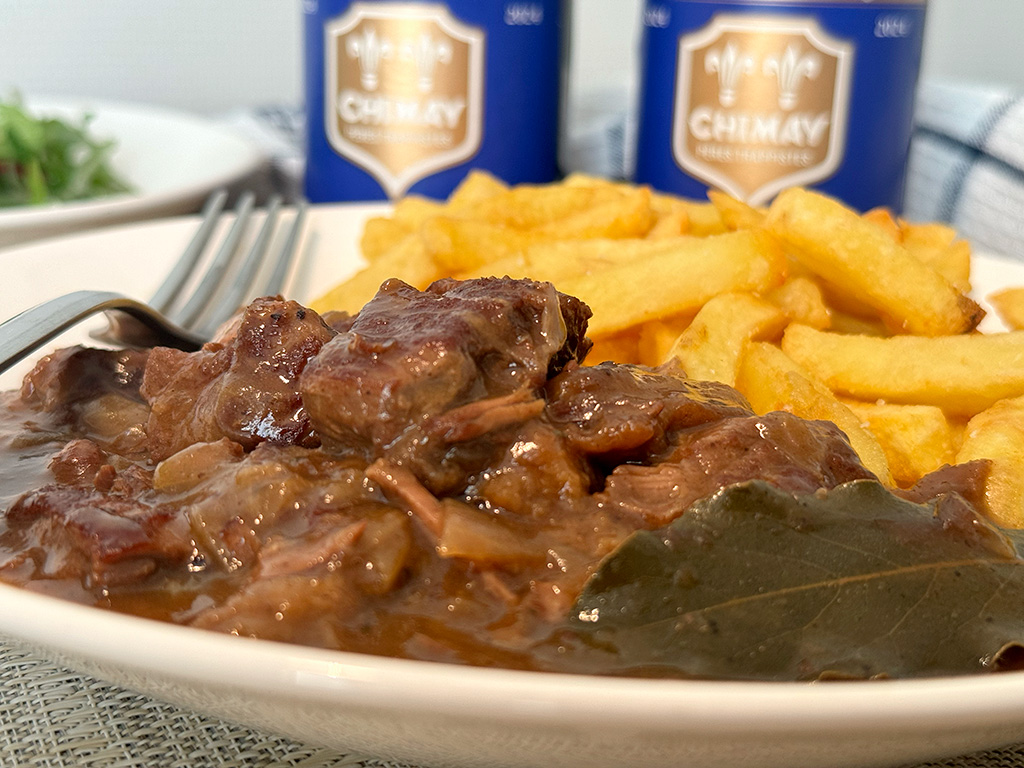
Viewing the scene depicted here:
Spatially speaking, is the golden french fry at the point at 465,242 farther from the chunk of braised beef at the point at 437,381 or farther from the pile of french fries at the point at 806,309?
the chunk of braised beef at the point at 437,381

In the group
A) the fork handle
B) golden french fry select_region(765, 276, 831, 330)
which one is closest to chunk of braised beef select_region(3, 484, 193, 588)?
the fork handle

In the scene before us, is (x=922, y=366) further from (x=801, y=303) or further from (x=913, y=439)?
(x=801, y=303)

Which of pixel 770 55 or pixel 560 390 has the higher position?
pixel 770 55

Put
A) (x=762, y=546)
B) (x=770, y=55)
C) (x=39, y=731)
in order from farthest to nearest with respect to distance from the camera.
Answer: (x=770, y=55) → (x=39, y=731) → (x=762, y=546)

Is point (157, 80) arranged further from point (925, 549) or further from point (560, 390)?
point (925, 549)

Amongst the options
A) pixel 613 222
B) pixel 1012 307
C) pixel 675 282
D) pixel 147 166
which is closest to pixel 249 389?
pixel 675 282

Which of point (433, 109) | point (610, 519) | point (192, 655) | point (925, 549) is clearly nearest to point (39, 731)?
point (192, 655)

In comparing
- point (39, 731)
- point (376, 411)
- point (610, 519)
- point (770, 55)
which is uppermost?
point (770, 55)
